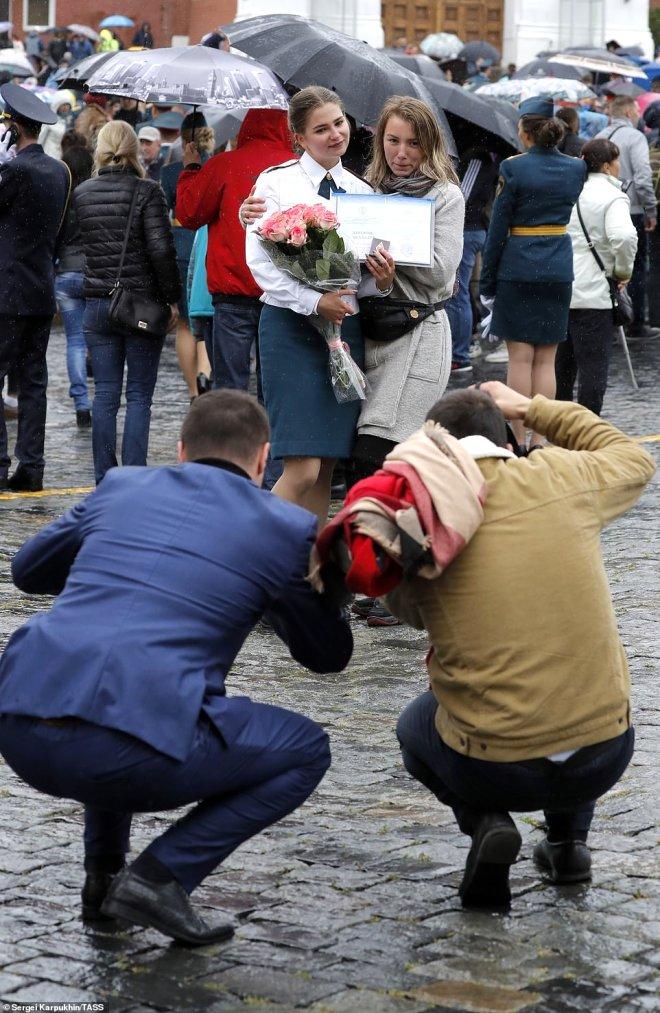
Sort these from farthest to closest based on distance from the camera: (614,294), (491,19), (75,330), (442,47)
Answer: (491,19)
(442,47)
(75,330)
(614,294)

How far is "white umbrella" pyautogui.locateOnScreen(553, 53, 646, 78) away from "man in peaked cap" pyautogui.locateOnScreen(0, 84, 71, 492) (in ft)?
51.9

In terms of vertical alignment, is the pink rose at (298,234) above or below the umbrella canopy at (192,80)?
below

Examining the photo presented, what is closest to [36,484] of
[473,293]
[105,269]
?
[105,269]

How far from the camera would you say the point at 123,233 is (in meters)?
9.27

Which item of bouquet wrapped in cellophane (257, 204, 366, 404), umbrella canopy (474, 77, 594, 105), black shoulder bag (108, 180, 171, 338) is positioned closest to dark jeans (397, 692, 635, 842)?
bouquet wrapped in cellophane (257, 204, 366, 404)

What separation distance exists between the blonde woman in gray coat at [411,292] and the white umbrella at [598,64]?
59.9ft

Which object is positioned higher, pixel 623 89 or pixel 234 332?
pixel 234 332

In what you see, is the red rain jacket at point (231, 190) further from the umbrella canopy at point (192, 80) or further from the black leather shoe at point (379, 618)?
the black leather shoe at point (379, 618)

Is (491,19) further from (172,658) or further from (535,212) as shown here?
(172,658)

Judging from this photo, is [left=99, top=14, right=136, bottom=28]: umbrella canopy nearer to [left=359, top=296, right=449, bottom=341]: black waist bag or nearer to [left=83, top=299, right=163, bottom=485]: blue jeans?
[left=83, top=299, right=163, bottom=485]: blue jeans

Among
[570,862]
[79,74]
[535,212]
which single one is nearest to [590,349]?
[535,212]

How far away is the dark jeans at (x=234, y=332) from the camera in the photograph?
29.2ft

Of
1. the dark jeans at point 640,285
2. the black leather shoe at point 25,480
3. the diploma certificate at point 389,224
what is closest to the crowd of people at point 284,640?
the diploma certificate at point 389,224

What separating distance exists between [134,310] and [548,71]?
15.9 metres
